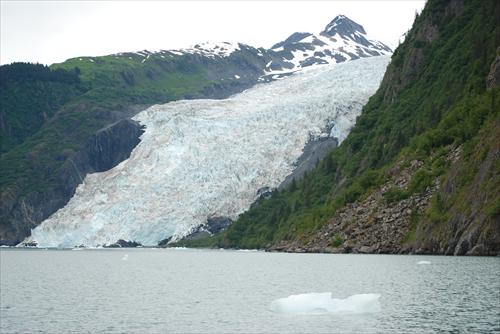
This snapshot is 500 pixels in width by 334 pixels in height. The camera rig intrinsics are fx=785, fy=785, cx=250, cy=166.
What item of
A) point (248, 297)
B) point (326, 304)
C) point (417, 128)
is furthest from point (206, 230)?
point (326, 304)

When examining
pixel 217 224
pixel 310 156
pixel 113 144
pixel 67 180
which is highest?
pixel 113 144

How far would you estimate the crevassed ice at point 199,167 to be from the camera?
131m

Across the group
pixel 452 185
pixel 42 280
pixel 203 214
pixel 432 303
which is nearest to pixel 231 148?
pixel 203 214

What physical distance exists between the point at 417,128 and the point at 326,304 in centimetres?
6477

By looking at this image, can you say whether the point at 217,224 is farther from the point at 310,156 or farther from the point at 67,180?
the point at 67,180

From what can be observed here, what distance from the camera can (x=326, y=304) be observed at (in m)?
34.5

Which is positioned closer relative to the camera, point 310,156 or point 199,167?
point 310,156

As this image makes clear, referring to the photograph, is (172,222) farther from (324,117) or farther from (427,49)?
(427,49)

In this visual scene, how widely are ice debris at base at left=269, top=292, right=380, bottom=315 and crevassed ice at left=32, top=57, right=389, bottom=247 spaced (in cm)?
9453

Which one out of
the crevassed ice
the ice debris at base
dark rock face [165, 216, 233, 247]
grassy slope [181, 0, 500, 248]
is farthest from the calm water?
the crevassed ice

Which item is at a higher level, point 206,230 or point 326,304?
point 326,304

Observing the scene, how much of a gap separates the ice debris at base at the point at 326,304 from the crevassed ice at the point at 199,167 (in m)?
94.5

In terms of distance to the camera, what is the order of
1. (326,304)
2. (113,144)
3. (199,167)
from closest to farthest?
(326,304)
(199,167)
(113,144)

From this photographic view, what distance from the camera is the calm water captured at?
1241 inches
